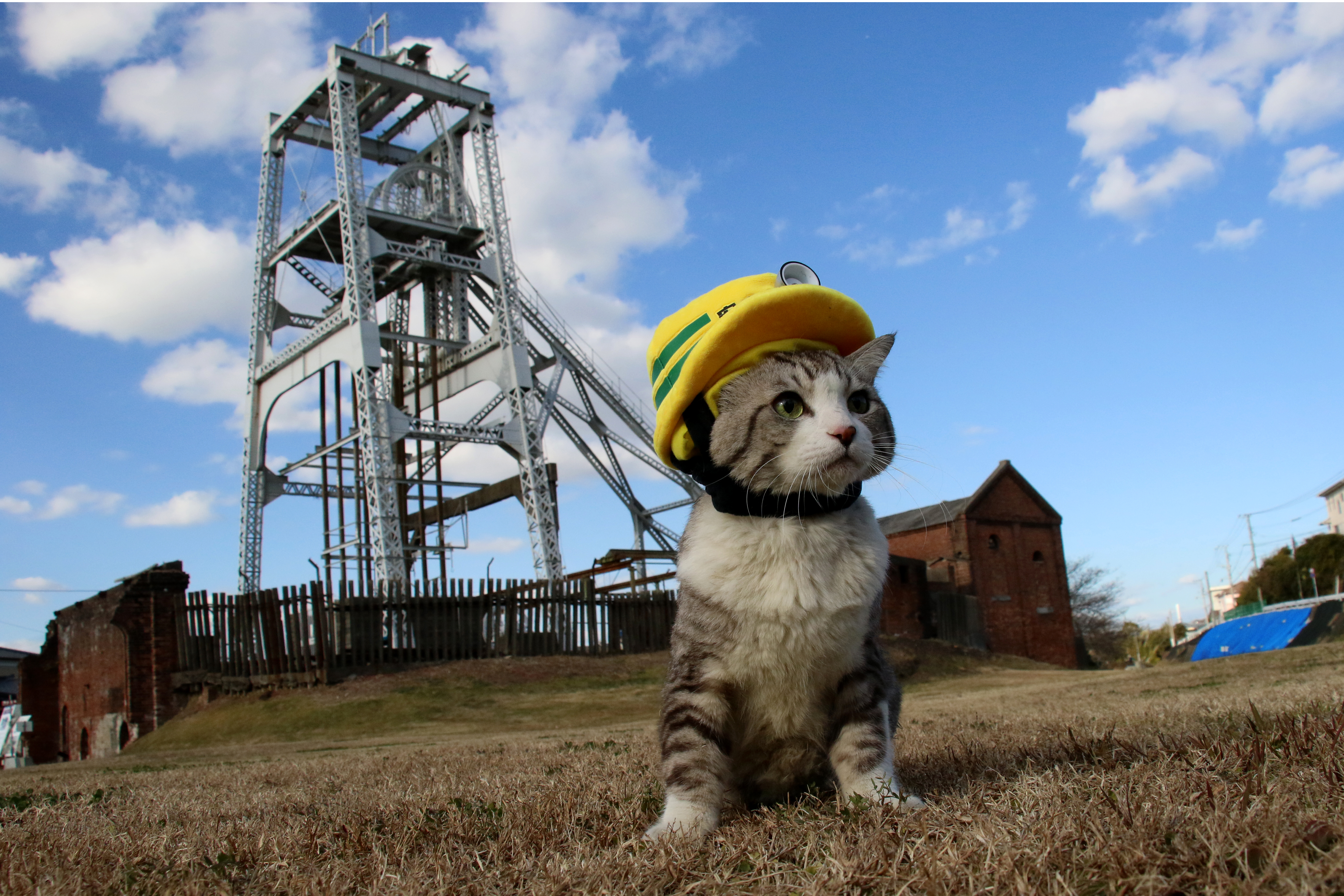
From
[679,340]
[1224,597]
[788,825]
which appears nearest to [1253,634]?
[679,340]

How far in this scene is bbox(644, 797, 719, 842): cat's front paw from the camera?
8.07ft

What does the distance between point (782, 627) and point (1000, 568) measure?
32034mm

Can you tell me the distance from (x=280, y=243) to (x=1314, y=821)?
2658 cm

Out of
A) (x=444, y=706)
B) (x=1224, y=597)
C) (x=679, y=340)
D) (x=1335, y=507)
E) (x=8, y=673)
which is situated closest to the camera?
(x=679, y=340)

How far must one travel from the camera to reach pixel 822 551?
2785 mm

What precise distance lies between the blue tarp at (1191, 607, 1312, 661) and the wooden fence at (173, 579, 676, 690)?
52.1 ft

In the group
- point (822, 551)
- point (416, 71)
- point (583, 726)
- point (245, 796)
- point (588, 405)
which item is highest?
point (416, 71)

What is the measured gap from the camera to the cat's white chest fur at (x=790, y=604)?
2.71 m

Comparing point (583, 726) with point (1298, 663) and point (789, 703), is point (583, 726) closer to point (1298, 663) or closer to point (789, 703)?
point (1298, 663)

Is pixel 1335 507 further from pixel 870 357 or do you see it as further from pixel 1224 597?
pixel 870 357

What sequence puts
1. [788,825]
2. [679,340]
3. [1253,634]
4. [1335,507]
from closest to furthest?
[788,825], [679,340], [1253,634], [1335,507]

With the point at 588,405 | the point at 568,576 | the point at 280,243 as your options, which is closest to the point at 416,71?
the point at 280,243

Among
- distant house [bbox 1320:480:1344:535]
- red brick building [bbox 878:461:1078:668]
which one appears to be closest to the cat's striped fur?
red brick building [bbox 878:461:1078:668]

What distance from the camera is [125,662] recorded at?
56.7 ft
